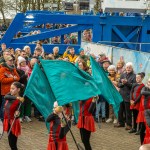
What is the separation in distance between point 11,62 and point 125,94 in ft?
9.32

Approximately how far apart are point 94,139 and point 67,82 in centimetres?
245

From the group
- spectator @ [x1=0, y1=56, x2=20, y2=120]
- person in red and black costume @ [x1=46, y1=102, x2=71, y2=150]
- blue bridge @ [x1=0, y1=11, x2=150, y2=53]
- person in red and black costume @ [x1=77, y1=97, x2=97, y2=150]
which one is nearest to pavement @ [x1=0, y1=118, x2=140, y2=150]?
person in red and black costume @ [x1=77, y1=97, x2=97, y2=150]

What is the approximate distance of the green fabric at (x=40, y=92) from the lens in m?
8.05

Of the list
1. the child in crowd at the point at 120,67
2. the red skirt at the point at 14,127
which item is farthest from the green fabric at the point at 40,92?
the child in crowd at the point at 120,67

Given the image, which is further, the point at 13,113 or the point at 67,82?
the point at 13,113

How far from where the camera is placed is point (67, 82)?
8.12 meters

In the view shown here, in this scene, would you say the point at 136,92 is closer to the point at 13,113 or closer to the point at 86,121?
the point at 86,121

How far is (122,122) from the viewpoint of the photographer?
1145cm

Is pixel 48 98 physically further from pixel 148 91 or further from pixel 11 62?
pixel 11 62

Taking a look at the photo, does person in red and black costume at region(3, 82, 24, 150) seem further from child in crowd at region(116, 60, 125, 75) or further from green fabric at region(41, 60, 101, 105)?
child in crowd at region(116, 60, 125, 75)

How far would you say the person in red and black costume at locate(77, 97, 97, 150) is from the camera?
27.7 ft

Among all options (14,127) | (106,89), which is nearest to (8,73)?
(14,127)

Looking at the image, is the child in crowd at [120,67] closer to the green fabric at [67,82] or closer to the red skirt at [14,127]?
the green fabric at [67,82]

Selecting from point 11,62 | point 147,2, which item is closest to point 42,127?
point 11,62
